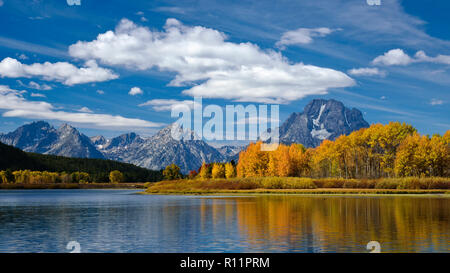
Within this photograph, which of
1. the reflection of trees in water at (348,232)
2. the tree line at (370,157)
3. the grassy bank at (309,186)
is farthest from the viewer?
the tree line at (370,157)

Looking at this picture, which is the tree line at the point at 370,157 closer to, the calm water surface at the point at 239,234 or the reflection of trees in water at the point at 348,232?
the reflection of trees in water at the point at 348,232

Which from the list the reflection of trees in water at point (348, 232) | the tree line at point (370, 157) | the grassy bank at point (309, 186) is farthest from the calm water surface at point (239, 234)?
the tree line at point (370, 157)

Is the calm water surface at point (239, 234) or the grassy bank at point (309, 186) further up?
the calm water surface at point (239, 234)

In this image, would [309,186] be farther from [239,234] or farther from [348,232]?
[239,234]

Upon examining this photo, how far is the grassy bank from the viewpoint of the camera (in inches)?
4323

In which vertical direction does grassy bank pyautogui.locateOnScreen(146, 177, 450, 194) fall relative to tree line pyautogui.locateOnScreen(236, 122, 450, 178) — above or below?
below

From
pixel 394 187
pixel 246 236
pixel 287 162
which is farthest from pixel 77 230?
pixel 287 162

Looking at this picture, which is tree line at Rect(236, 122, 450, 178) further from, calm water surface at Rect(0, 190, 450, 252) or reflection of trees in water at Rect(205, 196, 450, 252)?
calm water surface at Rect(0, 190, 450, 252)

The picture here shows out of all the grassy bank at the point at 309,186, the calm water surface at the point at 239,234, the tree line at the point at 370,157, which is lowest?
the grassy bank at the point at 309,186

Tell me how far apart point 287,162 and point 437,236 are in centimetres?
13103

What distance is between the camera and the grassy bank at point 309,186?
109812 millimetres

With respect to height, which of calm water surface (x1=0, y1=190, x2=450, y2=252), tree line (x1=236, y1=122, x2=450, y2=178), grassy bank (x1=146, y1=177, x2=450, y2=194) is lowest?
grassy bank (x1=146, y1=177, x2=450, y2=194)

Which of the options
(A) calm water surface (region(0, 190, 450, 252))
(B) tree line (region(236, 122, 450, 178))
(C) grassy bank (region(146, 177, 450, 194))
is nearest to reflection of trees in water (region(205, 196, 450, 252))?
(A) calm water surface (region(0, 190, 450, 252))

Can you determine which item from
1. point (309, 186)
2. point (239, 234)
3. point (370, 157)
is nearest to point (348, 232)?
point (239, 234)
